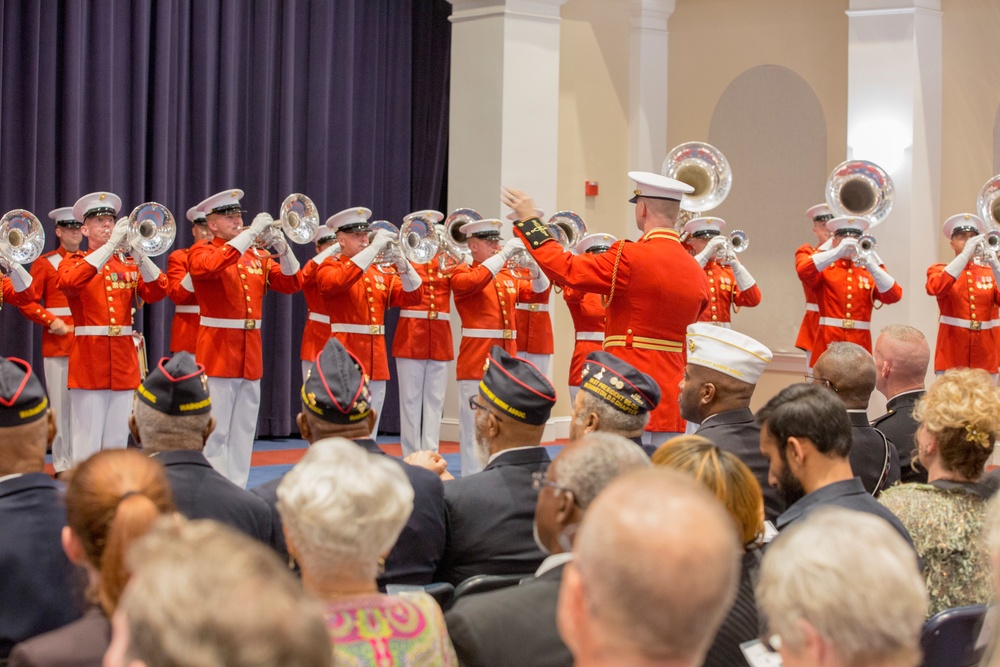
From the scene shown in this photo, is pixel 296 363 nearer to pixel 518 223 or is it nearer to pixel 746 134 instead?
pixel 746 134

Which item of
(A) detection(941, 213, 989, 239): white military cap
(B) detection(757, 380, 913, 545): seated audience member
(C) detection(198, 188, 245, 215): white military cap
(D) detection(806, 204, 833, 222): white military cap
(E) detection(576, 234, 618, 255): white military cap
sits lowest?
(B) detection(757, 380, 913, 545): seated audience member

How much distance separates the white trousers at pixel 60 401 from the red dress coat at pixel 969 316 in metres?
5.61

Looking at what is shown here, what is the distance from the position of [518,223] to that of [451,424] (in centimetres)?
464

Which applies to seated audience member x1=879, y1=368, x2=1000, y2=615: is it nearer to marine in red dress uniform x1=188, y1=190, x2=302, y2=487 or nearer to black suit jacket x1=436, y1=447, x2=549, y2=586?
black suit jacket x1=436, y1=447, x2=549, y2=586

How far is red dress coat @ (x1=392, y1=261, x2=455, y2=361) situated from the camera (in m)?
7.71

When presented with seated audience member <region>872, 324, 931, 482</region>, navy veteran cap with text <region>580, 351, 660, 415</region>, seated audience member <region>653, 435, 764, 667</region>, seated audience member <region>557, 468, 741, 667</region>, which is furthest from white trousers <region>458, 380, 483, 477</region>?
seated audience member <region>557, 468, 741, 667</region>

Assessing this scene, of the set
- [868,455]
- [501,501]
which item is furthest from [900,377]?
[501,501]

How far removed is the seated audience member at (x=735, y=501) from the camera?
2.20m

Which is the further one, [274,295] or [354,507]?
[274,295]

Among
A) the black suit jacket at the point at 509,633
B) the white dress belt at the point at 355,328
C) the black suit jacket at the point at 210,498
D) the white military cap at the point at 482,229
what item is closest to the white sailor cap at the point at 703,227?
the white military cap at the point at 482,229

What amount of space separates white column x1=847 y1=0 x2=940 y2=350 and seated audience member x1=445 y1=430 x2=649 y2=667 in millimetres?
7263

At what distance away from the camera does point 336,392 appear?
3082mm

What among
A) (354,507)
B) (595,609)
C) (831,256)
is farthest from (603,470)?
(831,256)

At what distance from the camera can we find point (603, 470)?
213 cm
